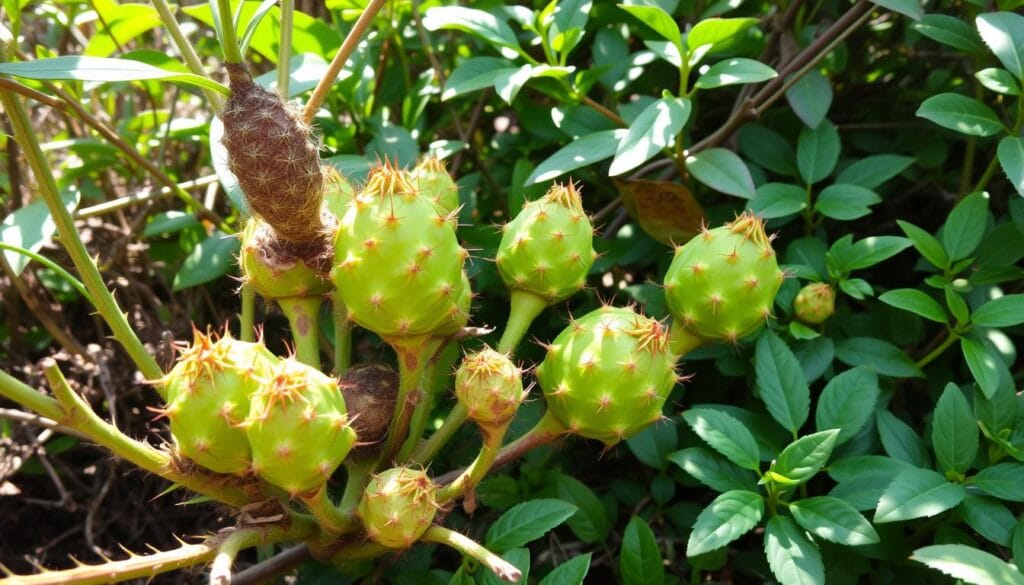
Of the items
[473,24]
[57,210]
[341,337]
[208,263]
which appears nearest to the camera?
[57,210]

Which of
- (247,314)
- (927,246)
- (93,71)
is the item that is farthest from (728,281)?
(93,71)

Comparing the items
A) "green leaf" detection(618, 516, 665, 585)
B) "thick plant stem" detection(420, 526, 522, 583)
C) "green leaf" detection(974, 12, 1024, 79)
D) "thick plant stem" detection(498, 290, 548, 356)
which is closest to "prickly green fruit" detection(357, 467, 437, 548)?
"thick plant stem" detection(420, 526, 522, 583)

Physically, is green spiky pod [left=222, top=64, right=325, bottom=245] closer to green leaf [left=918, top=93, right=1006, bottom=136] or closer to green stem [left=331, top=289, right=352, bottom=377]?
green stem [left=331, top=289, right=352, bottom=377]

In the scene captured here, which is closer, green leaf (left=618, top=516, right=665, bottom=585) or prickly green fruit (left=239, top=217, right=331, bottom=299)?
prickly green fruit (left=239, top=217, right=331, bottom=299)

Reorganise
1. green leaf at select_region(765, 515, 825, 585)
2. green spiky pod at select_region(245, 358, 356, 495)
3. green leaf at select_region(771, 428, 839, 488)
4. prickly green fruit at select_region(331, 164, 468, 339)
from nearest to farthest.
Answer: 1. green spiky pod at select_region(245, 358, 356, 495)
2. prickly green fruit at select_region(331, 164, 468, 339)
3. green leaf at select_region(765, 515, 825, 585)
4. green leaf at select_region(771, 428, 839, 488)

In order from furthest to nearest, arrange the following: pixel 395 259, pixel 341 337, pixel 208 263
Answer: pixel 208 263 → pixel 341 337 → pixel 395 259

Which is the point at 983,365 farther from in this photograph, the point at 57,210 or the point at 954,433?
the point at 57,210

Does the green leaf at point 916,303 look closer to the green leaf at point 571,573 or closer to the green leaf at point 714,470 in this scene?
the green leaf at point 714,470
